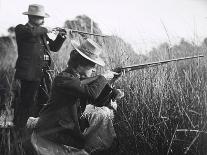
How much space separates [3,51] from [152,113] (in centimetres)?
650

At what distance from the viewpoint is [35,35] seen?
5.66m

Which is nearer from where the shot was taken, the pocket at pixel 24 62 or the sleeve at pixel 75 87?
the sleeve at pixel 75 87

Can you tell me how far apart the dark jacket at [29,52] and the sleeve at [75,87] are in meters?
2.27

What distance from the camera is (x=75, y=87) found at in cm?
340

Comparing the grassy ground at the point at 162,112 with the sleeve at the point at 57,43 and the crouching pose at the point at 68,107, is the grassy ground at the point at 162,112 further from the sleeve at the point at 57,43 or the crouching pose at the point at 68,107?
the sleeve at the point at 57,43

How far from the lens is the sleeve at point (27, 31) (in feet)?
18.5

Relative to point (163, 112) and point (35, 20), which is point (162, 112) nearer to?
point (163, 112)

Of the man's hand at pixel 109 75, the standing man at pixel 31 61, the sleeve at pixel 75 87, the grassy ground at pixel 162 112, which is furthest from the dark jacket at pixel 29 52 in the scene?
the sleeve at pixel 75 87

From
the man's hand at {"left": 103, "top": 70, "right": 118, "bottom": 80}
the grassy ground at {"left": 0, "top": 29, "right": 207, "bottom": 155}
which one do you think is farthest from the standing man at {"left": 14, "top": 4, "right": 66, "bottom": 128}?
the man's hand at {"left": 103, "top": 70, "right": 118, "bottom": 80}

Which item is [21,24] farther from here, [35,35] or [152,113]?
[152,113]

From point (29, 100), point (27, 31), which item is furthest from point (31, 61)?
point (29, 100)

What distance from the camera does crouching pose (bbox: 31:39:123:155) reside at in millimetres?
3430

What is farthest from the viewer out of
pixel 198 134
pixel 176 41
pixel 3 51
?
pixel 3 51

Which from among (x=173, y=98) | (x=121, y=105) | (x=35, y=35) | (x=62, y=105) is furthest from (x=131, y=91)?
(x=35, y=35)
